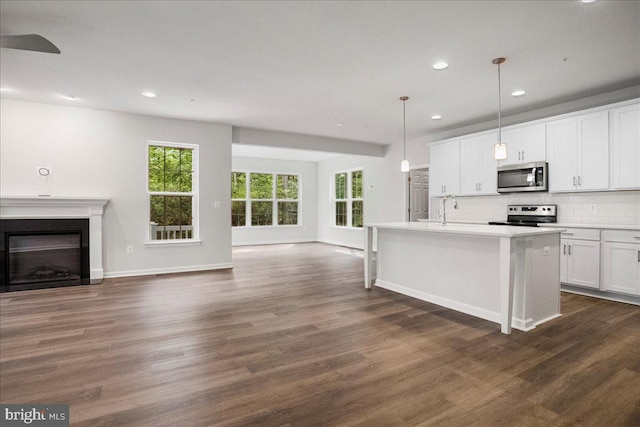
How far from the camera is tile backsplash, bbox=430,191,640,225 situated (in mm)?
4316

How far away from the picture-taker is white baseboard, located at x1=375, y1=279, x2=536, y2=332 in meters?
3.15

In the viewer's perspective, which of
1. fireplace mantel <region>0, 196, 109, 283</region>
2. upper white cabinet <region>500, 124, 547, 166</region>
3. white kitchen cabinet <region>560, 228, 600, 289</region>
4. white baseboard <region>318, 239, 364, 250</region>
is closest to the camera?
white kitchen cabinet <region>560, 228, 600, 289</region>

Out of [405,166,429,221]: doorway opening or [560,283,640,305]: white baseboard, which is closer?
[560,283,640,305]: white baseboard

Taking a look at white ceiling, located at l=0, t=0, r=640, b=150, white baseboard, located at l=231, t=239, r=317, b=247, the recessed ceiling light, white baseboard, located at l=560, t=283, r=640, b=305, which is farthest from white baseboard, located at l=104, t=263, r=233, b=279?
white baseboard, located at l=560, t=283, r=640, b=305

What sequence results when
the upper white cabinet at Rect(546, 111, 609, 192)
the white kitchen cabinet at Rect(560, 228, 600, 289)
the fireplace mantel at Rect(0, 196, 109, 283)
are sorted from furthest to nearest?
the fireplace mantel at Rect(0, 196, 109, 283) → the upper white cabinet at Rect(546, 111, 609, 192) → the white kitchen cabinet at Rect(560, 228, 600, 289)

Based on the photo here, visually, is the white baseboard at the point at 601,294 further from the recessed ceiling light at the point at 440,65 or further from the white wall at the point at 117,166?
the white wall at the point at 117,166

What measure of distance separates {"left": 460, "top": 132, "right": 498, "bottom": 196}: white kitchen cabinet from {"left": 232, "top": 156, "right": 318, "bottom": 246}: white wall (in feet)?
19.1

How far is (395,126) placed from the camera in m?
6.36

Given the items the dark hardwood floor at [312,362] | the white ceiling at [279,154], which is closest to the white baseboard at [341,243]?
the white ceiling at [279,154]

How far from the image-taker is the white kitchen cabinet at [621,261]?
3.85 m

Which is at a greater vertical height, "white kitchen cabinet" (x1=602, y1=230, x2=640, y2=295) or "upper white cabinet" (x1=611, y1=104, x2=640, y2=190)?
"upper white cabinet" (x1=611, y1=104, x2=640, y2=190)

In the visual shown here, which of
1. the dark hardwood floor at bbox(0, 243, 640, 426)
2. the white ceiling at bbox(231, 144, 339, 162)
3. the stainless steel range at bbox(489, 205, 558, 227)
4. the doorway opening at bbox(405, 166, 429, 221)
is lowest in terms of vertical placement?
the dark hardwood floor at bbox(0, 243, 640, 426)

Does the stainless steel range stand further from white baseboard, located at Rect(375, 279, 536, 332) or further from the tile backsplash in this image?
white baseboard, located at Rect(375, 279, 536, 332)

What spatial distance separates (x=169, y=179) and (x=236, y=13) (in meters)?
4.02
